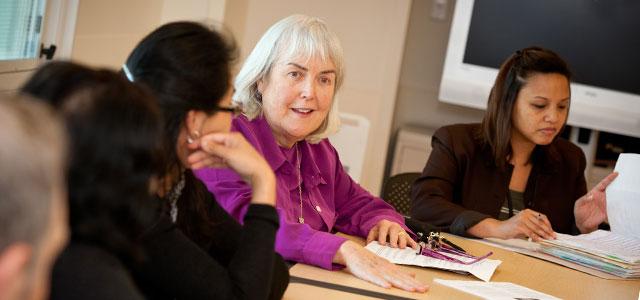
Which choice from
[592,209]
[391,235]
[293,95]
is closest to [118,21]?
[293,95]

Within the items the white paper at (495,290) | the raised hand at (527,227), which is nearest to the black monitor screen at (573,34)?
the raised hand at (527,227)

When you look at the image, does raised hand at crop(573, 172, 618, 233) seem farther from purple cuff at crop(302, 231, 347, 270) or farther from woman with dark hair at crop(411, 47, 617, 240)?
purple cuff at crop(302, 231, 347, 270)

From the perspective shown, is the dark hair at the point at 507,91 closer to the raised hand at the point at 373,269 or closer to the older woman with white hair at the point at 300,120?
the older woman with white hair at the point at 300,120

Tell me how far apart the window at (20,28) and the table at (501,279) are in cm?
146

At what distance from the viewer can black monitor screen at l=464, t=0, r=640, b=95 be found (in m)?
4.98

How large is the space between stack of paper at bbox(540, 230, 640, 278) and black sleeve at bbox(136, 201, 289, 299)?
120 cm

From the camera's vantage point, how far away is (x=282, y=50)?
8.90ft

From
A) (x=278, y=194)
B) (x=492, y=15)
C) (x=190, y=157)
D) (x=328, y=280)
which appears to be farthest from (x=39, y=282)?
(x=492, y=15)

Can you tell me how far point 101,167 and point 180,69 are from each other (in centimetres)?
59

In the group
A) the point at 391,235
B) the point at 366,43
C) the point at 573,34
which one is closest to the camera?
the point at 391,235

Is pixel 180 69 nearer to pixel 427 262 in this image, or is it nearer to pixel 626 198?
pixel 427 262

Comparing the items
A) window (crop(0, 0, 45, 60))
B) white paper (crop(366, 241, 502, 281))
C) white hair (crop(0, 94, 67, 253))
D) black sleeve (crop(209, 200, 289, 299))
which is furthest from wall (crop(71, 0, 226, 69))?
white hair (crop(0, 94, 67, 253))

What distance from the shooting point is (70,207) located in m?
1.20

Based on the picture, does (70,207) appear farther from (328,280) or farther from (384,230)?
(384,230)
